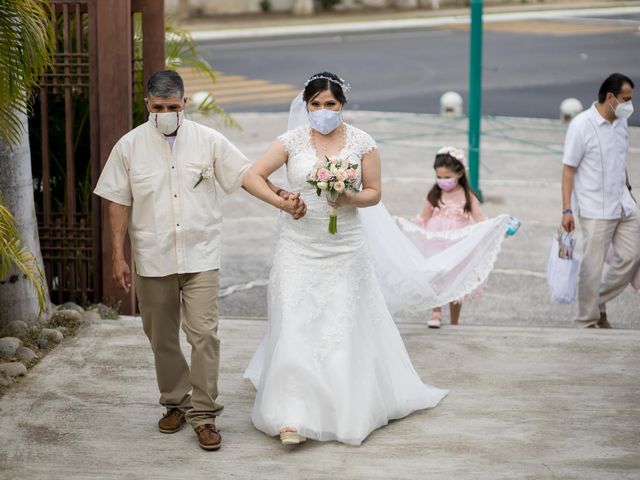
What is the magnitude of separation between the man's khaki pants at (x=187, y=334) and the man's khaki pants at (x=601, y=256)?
3790 mm

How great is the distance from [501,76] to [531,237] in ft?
40.0

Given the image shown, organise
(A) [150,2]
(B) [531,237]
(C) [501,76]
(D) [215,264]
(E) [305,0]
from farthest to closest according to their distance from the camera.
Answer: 1. (E) [305,0]
2. (C) [501,76]
3. (B) [531,237]
4. (A) [150,2]
5. (D) [215,264]

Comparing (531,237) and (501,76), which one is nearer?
(531,237)

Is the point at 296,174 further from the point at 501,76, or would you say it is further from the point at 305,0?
the point at 305,0

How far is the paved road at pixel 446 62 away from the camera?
69.9 feet

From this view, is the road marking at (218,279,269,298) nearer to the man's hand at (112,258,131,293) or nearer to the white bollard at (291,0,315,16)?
the man's hand at (112,258,131,293)

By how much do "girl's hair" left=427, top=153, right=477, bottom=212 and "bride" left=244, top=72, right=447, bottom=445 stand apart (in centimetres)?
236

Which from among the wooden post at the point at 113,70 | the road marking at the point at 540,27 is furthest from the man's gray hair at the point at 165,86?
the road marking at the point at 540,27

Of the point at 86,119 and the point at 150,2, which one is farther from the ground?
the point at 150,2

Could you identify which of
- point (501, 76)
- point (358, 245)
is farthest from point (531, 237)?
point (501, 76)

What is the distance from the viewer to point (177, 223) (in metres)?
6.44

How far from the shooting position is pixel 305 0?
36.3 m

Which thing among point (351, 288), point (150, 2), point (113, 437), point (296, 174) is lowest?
point (113, 437)

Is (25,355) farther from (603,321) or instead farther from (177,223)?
(603,321)
